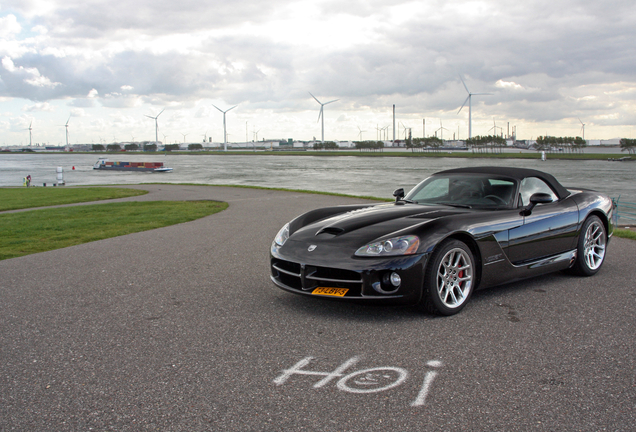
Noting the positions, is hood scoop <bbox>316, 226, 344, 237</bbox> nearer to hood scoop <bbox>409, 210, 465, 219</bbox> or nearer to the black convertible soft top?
hood scoop <bbox>409, 210, 465, 219</bbox>

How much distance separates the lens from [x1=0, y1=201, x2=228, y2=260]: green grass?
377 inches

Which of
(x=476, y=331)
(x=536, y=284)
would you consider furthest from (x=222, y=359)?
(x=536, y=284)

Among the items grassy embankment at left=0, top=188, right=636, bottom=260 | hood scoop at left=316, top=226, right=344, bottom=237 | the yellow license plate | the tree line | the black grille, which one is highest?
the tree line

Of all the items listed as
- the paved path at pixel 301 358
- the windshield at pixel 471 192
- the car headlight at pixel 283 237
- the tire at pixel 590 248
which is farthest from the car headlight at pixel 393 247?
the tire at pixel 590 248

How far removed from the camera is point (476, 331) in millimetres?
4133

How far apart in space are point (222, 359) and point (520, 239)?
3.15 metres

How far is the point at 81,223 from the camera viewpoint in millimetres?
12320

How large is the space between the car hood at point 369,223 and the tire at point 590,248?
5.72 ft

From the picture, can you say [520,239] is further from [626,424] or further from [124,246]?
[124,246]

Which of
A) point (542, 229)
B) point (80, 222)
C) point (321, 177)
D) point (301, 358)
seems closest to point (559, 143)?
point (321, 177)

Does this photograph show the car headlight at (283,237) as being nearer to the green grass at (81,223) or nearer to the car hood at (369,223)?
the car hood at (369,223)

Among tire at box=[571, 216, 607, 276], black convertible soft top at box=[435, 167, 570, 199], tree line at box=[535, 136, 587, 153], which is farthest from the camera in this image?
tree line at box=[535, 136, 587, 153]

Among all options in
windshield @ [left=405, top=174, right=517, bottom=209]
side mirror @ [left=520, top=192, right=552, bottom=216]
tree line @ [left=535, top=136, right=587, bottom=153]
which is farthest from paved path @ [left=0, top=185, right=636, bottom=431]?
tree line @ [left=535, top=136, right=587, bottom=153]

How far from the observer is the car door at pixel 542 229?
516 centimetres
